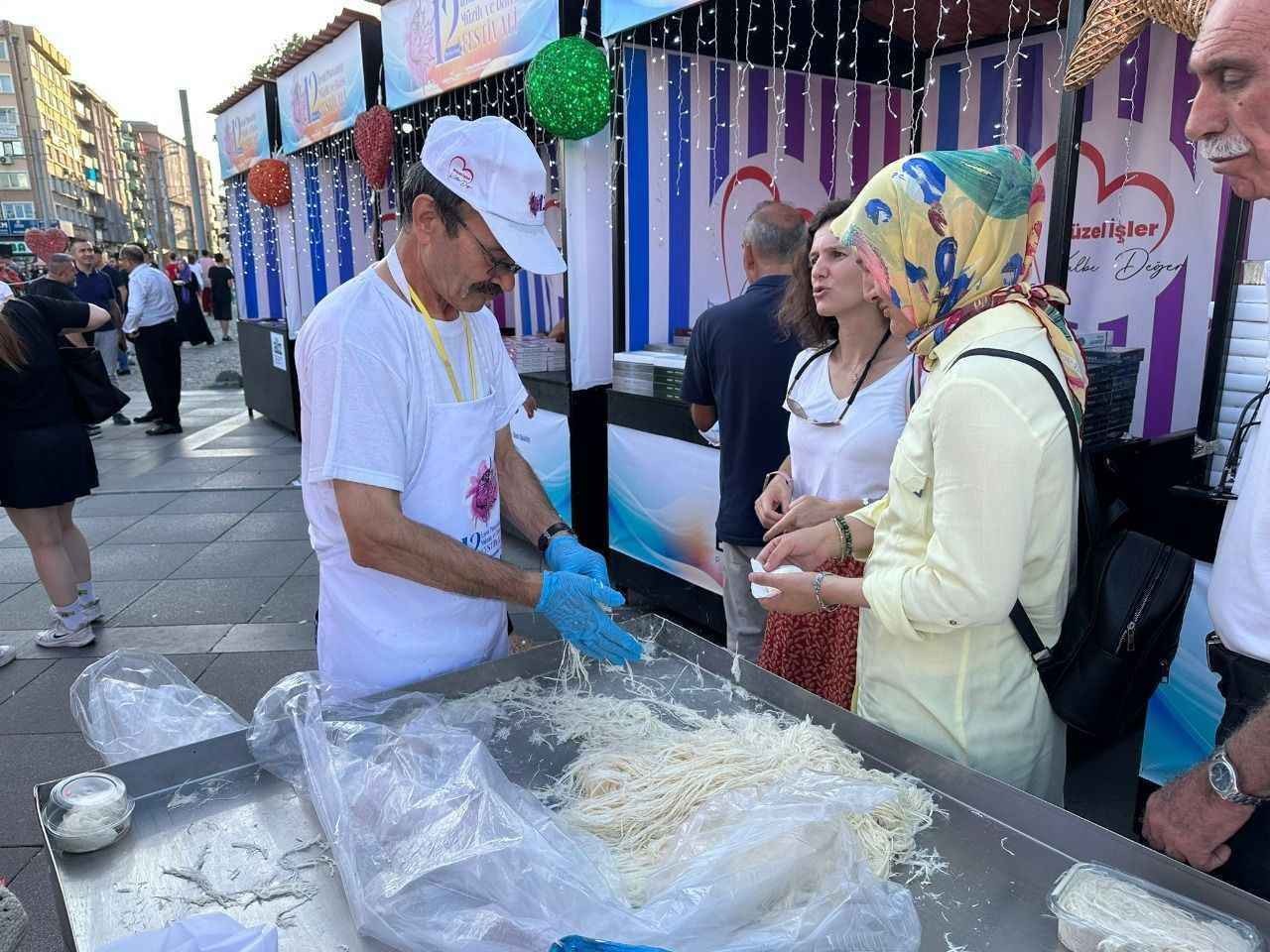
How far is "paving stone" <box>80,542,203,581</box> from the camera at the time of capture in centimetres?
542

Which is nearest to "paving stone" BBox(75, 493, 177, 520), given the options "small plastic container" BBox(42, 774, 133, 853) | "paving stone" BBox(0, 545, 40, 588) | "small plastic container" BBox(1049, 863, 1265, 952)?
"paving stone" BBox(0, 545, 40, 588)

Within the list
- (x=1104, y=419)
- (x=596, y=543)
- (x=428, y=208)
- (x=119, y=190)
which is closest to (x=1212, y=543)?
(x=1104, y=419)

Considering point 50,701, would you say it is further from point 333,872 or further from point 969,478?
point 969,478

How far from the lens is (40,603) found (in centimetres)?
498

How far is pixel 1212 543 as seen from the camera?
2473mm

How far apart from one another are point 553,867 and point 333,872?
0.32 metres

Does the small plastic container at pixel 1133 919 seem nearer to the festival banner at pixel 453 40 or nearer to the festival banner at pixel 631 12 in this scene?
the festival banner at pixel 631 12

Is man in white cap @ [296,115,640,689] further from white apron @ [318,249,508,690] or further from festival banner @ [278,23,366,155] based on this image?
festival banner @ [278,23,366,155]

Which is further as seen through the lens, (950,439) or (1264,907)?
(950,439)

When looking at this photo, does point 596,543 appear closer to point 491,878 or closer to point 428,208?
point 428,208

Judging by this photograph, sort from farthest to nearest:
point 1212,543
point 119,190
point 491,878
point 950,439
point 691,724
Result: point 119,190, point 1212,543, point 691,724, point 950,439, point 491,878

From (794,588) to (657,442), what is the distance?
2850mm

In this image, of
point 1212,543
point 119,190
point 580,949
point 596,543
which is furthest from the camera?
point 119,190

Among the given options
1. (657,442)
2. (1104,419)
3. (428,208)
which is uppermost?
(428,208)
